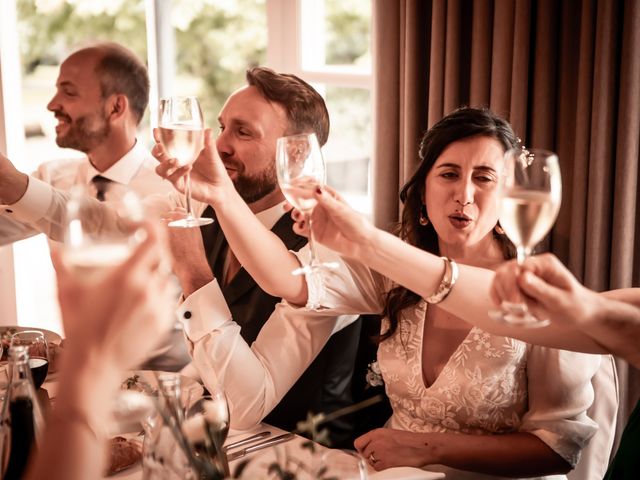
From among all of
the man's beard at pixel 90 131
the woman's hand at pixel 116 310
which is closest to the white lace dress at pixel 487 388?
the woman's hand at pixel 116 310

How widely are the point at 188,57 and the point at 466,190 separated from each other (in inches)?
325

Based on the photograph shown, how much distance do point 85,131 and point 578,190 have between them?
2052 millimetres

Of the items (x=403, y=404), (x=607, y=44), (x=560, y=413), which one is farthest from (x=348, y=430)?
(x=607, y=44)

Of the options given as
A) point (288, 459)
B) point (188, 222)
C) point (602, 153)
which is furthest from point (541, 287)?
point (602, 153)

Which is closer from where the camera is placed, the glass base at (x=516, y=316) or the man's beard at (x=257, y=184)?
the glass base at (x=516, y=316)

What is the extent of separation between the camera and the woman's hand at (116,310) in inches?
26.4

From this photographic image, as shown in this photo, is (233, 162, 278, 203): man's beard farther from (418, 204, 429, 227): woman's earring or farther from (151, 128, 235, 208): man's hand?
(151, 128, 235, 208): man's hand

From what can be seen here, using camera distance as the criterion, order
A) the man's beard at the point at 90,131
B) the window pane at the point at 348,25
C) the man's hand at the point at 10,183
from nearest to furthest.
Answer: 1. the man's hand at the point at 10,183
2. the man's beard at the point at 90,131
3. the window pane at the point at 348,25

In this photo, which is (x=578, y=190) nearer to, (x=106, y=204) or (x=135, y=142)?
(x=106, y=204)

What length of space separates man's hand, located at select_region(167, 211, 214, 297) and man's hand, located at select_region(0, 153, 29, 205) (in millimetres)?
826

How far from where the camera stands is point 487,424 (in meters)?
1.72

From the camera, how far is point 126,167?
319 cm

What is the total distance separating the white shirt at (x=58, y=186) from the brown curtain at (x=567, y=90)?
108 cm

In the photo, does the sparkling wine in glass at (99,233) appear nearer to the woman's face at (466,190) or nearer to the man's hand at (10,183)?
the woman's face at (466,190)
